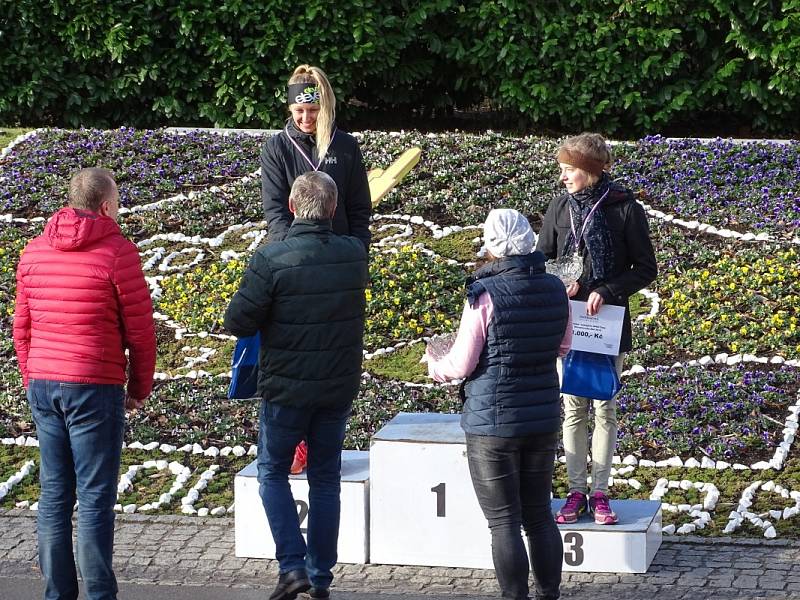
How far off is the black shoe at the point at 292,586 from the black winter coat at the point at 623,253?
161cm

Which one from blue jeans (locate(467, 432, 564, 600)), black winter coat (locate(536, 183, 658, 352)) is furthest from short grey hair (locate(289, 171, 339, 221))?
black winter coat (locate(536, 183, 658, 352))

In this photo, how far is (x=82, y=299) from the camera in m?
4.43

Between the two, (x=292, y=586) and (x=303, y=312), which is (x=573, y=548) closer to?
(x=292, y=586)

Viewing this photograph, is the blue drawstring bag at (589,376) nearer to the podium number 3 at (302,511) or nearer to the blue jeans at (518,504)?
the blue jeans at (518,504)

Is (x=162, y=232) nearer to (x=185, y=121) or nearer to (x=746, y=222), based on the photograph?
(x=185, y=121)

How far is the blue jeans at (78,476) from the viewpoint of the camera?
446cm

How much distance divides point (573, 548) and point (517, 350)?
3.85ft

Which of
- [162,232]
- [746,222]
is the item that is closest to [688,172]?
[746,222]

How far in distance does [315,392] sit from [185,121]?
27.1 feet

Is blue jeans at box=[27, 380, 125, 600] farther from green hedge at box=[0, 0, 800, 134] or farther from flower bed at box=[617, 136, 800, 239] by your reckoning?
green hedge at box=[0, 0, 800, 134]

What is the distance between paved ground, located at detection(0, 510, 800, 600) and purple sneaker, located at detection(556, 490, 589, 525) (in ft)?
0.76

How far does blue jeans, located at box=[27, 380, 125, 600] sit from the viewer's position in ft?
14.6

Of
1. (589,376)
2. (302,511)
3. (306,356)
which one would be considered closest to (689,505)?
(589,376)

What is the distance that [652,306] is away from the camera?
332 inches
